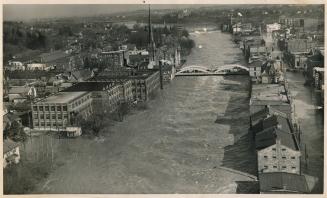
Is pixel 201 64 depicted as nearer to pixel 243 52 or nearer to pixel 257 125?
pixel 243 52

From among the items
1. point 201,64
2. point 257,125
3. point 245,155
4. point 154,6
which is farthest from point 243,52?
point 154,6

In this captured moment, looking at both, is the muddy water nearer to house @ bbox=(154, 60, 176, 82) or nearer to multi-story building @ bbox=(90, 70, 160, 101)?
multi-story building @ bbox=(90, 70, 160, 101)

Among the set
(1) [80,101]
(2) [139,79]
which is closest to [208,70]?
(2) [139,79]

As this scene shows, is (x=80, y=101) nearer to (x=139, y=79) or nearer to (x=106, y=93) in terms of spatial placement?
(x=106, y=93)

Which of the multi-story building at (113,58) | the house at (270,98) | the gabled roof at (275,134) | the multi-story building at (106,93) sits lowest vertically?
the gabled roof at (275,134)

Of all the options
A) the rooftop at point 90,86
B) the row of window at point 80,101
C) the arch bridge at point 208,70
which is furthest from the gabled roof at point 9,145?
the arch bridge at point 208,70

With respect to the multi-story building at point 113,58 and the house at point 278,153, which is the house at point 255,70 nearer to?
the multi-story building at point 113,58
